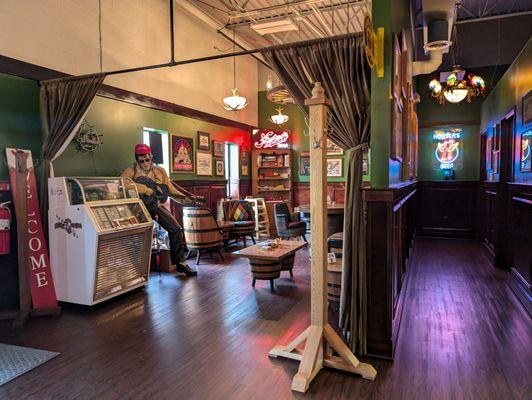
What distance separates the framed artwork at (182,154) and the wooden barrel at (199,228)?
4.36ft

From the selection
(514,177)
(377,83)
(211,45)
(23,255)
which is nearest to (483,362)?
(377,83)

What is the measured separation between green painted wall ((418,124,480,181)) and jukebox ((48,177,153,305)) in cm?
758

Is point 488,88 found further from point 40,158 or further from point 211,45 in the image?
point 40,158

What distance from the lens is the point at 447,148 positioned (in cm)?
937

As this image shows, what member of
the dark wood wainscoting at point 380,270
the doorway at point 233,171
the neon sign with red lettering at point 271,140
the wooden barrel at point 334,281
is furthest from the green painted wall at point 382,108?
the neon sign with red lettering at point 271,140

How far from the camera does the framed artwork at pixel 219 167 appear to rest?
28.7ft

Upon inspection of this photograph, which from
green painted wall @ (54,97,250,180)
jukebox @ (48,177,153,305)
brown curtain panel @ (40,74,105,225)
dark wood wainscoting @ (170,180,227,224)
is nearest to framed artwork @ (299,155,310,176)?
dark wood wainscoting @ (170,180,227,224)

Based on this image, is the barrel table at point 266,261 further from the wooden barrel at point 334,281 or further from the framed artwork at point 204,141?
the framed artwork at point 204,141

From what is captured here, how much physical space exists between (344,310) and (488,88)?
8.15m

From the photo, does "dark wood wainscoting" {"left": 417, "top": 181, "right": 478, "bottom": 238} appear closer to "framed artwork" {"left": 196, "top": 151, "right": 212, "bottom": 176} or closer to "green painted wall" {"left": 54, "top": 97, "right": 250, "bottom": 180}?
"framed artwork" {"left": 196, "top": 151, "right": 212, "bottom": 176}

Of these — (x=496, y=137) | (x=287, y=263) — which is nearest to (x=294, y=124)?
(x=496, y=137)

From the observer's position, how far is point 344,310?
3314 mm

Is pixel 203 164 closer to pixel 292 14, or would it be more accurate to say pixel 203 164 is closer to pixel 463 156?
pixel 292 14

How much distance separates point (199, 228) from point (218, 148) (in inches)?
117
